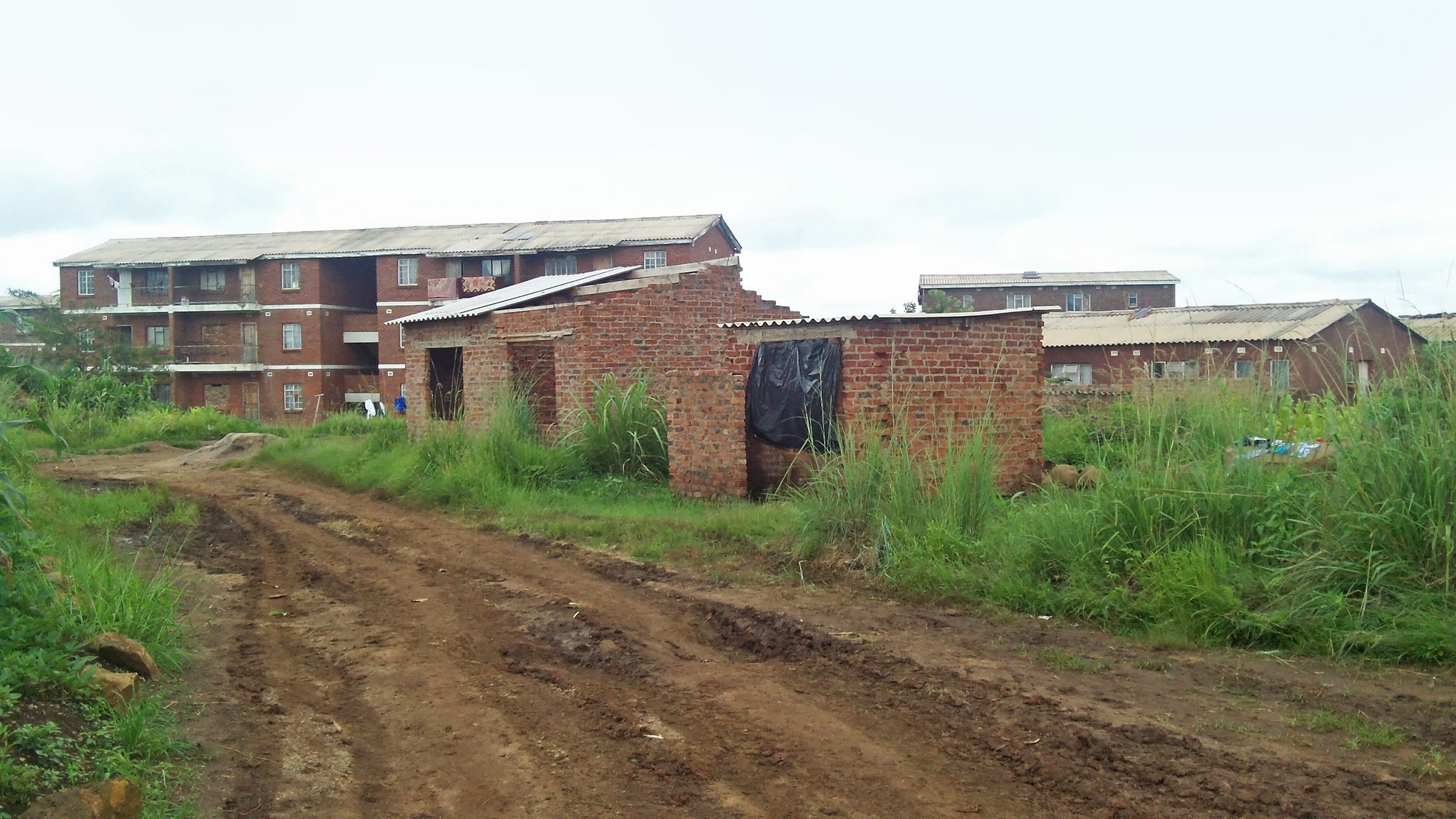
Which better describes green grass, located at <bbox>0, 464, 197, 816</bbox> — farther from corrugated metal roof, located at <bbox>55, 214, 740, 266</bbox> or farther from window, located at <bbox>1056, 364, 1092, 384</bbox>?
corrugated metal roof, located at <bbox>55, 214, 740, 266</bbox>

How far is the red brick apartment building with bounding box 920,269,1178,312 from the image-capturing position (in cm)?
5419

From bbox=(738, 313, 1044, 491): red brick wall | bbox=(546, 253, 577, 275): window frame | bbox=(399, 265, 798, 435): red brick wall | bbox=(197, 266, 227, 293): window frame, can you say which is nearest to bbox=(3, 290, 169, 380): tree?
bbox=(197, 266, 227, 293): window frame

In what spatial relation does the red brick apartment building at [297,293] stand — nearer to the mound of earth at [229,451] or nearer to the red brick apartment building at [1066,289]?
the red brick apartment building at [1066,289]

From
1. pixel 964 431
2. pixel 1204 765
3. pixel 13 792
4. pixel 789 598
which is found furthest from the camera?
pixel 964 431

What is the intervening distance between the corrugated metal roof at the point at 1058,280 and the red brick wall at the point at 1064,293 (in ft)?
0.76

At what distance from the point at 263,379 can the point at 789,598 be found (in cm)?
4303

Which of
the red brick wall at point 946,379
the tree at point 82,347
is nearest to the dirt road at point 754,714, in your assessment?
the red brick wall at point 946,379

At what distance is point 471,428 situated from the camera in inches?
626

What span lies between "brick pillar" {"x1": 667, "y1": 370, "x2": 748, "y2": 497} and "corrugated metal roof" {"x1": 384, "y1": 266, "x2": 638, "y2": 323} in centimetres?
579

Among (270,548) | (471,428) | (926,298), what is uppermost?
(926,298)

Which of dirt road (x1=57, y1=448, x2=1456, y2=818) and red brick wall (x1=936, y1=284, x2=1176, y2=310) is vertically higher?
red brick wall (x1=936, y1=284, x2=1176, y2=310)

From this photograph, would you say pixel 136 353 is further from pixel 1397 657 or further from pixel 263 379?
pixel 1397 657

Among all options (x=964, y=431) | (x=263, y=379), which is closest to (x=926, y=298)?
(x=263, y=379)

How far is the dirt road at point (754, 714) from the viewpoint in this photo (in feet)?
13.8
